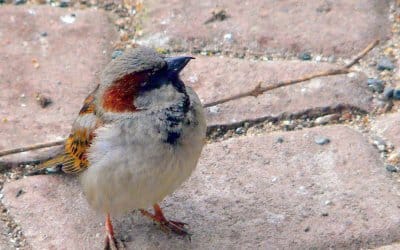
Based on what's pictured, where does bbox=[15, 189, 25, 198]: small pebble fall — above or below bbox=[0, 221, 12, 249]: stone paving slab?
above

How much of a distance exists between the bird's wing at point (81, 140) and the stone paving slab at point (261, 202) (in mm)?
156

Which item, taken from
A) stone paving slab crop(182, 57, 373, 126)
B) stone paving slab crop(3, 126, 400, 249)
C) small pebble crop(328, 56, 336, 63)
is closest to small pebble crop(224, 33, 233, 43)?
stone paving slab crop(182, 57, 373, 126)

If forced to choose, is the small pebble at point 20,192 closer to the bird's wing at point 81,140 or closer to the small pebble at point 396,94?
the bird's wing at point 81,140

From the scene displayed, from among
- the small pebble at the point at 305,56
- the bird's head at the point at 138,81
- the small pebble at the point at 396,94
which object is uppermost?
the bird's head at the point at 138,81

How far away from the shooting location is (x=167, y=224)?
12.6 ft

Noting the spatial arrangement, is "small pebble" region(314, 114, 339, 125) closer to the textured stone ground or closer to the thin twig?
the textured stone ground

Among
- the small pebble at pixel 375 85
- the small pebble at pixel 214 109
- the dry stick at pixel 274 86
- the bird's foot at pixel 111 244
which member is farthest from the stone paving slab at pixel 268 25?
the bird's foot at pixel 111 244

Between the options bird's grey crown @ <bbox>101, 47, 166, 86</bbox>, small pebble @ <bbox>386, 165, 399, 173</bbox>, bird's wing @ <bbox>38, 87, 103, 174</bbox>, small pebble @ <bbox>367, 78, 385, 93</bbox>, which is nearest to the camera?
bird's grey crown @ <bbox>101, 47, 166, 86</bbox>

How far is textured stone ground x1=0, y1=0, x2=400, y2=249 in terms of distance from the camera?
3.80m

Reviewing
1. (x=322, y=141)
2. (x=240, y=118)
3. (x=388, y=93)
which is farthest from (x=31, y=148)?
(x=388, y=93)

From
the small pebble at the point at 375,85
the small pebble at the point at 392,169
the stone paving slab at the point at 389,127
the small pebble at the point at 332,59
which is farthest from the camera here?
the small pebble at the point at 332,59

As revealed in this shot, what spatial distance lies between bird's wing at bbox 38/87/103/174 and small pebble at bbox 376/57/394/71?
1365 millimetres

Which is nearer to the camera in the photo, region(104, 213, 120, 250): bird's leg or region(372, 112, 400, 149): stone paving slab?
region(104, 213, 120, 250): bird's leg

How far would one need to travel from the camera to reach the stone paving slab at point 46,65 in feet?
13.8
